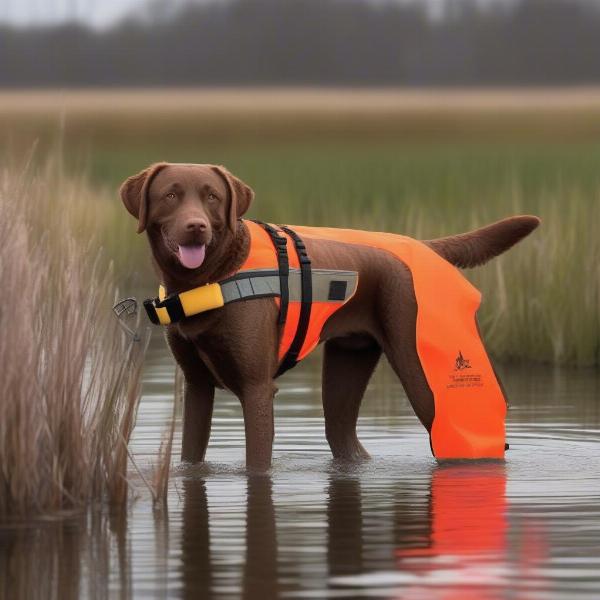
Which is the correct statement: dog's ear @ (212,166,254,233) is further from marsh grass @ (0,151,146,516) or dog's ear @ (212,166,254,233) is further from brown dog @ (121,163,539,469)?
marsh grass @ (0,151,146,516)

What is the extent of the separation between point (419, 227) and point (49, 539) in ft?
29.5

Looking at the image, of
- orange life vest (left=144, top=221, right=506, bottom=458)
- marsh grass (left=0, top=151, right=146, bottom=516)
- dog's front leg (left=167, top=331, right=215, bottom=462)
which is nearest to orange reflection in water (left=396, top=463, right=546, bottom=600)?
orange life vest (left=144, top=221, right=506, bottom=458)

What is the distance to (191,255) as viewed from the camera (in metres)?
9.09

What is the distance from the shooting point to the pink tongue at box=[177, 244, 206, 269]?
29.7 feet

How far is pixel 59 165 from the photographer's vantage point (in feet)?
26.3

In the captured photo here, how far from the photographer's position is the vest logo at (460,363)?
10.0 metres

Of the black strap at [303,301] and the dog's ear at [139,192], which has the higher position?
the dog's ear at [139,192]

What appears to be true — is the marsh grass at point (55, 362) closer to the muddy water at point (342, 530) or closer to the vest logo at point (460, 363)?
the muddy water at point (342, 530)

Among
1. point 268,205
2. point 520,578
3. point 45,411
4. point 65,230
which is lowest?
point 520,578

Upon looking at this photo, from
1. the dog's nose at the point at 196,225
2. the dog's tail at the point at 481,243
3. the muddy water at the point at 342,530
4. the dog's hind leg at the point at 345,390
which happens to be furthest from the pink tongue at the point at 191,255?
the dog's tail at the point at 481,243

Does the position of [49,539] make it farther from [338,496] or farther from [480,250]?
[480,250]

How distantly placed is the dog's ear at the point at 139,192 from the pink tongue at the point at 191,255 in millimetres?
213

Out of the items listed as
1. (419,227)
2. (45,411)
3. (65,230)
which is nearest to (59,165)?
(65,230)

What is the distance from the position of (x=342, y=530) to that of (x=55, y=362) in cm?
124
